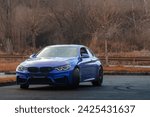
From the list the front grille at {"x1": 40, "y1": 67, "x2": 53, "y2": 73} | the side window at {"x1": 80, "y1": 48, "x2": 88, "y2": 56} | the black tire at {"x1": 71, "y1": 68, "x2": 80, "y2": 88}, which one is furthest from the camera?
the side window at {"x1": 80, "y1": 48, "x2": 88, "y2": 56}

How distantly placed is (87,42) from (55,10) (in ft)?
24.3

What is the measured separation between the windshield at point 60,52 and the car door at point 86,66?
320mm

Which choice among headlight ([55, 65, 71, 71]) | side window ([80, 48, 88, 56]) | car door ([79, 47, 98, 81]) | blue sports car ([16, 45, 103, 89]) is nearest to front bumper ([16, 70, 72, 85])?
blue sports car ([16, 45, 103, 89])

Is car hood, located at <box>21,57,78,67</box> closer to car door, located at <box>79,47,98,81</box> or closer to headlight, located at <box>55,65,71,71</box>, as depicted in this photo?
headlight, located at <box>55,65,71,71</box>

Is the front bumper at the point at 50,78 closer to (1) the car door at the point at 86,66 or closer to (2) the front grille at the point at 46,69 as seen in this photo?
(2) the front grille at the point at 46,69

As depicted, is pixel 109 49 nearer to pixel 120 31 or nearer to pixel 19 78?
pixel 120 31

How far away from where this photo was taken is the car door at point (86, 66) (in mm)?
15913

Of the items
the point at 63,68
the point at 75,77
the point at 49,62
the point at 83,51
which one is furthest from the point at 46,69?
the point at 83,51

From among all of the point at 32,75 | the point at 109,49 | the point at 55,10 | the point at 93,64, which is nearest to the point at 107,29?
the point at 109,49

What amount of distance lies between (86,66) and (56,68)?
1.73 m

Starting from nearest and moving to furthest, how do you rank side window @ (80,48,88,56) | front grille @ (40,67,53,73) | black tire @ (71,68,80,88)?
front grille @ (40,67,53,73), black tire @ (71,68,80,88), side window @ (80,48,88,56)

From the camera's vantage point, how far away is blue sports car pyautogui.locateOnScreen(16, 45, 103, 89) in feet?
48.5

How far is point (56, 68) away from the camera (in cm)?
1477

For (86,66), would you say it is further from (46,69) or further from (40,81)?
(40,81)
